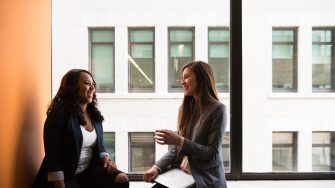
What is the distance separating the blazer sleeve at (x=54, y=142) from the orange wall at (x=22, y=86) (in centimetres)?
21

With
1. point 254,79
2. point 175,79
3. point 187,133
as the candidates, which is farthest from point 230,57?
point 187,133

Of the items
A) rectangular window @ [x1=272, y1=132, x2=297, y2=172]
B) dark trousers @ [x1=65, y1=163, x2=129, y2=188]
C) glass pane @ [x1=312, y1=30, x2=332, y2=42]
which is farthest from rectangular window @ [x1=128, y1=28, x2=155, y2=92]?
glass pane @ [x1=312, y1=30, x2=332, y2=42]

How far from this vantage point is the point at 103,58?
115 inches

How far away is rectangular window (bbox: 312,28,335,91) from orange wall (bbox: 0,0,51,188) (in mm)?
2267

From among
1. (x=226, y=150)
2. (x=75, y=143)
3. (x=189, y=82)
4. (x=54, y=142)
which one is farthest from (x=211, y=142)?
(x=226, y=150)

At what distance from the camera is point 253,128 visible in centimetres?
296

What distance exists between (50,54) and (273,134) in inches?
79.5

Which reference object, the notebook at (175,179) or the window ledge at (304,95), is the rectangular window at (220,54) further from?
the notebook at (175,179)

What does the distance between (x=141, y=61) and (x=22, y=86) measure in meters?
1.12

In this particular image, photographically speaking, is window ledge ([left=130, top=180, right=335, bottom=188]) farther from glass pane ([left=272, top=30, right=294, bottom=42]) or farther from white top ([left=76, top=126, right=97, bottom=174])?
glass pane ([left=272, top=30, right=294, bottom=42])

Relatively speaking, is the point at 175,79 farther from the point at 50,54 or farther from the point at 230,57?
the point at 50,54

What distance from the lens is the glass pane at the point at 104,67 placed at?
2.92 m

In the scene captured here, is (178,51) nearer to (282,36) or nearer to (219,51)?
(219,51)

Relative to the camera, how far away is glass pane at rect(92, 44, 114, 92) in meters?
2.92
